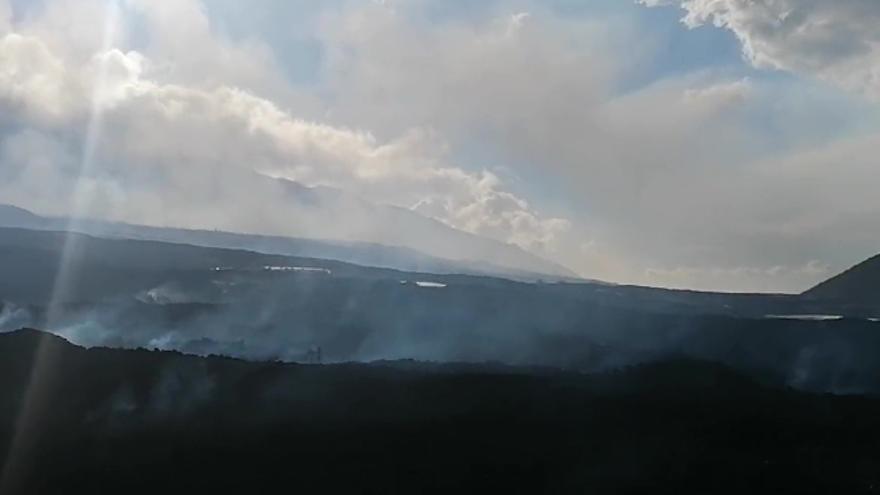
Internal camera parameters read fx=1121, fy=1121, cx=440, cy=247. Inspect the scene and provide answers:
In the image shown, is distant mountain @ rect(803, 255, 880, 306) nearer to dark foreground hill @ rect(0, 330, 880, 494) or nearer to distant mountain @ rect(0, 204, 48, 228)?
dark foreground hill @ rect(0, 330, 880, 494)

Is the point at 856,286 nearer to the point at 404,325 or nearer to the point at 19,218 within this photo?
the point at 404,325

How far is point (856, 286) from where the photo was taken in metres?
128

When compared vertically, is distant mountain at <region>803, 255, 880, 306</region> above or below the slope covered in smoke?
above

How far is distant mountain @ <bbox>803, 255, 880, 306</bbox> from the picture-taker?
123m

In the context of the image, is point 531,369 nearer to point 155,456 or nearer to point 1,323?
point 155,456

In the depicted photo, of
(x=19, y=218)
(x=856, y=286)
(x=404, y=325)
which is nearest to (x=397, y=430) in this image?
(x=404, y=325)

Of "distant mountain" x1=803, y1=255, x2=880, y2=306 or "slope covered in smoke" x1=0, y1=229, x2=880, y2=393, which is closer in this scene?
"slope covered in smoke" x1=0, y1=229, x2=880, y2=393

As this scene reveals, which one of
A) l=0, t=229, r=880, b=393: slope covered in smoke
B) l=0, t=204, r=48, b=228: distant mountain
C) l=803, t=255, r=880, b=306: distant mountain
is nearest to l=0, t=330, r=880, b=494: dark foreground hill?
l=0, t=229, r=880, b=393: slope covered in smoke

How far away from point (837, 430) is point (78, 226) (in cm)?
15620

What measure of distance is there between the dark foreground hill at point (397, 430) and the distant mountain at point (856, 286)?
68.3m

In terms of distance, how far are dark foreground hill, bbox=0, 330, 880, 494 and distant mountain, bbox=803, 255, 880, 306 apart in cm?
6826

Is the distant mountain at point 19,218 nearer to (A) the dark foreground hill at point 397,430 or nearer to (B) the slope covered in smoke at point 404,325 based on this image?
(B) the slope covered in smoke at point 404,325

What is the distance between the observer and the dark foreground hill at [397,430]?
39406mm

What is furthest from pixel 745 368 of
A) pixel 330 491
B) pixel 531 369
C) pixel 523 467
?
pixel 330 491
